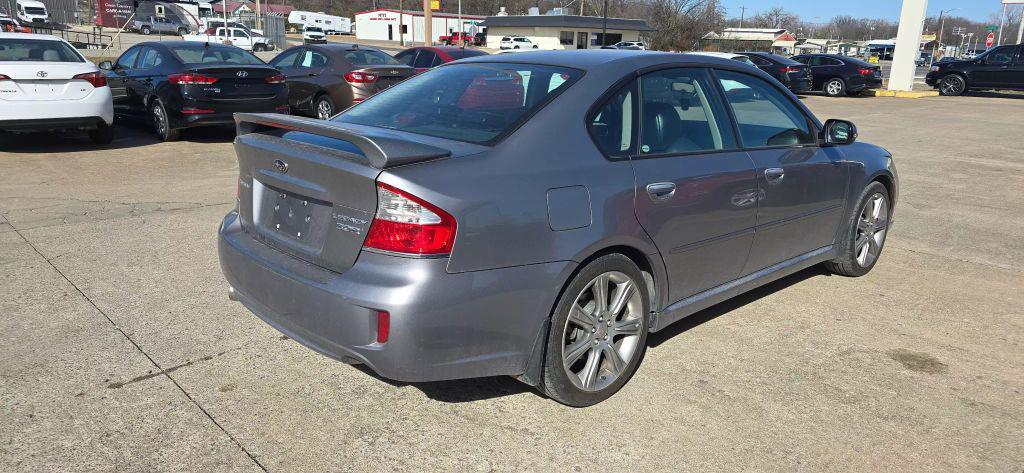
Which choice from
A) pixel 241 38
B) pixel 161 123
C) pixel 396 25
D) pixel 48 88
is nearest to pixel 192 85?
pixel 161 123

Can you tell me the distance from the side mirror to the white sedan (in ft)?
28.8

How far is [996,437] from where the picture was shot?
10.4 ft

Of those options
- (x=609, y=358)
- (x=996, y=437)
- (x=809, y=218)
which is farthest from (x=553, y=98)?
(x=996, y=437)

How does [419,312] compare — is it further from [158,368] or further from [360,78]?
[360,78]

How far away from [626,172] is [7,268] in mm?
4220

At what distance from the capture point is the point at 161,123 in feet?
35.5

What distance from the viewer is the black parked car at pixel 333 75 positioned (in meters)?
12.3

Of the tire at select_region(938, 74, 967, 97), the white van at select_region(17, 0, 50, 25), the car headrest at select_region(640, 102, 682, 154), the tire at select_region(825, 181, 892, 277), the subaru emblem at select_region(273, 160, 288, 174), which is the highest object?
the white van at select_region(17, 0, 50, 25)

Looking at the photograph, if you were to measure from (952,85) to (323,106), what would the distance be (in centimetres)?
2407

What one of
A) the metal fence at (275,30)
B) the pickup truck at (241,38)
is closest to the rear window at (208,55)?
the pickup truck at (241,38)

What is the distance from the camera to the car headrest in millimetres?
3520

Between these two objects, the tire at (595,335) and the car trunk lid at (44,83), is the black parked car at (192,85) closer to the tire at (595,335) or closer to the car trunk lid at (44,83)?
the car trunk lid at (44,83)

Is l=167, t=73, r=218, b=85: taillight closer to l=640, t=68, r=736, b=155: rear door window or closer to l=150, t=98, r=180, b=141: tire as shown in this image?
l=150, t=98, r=180, b=141: tire

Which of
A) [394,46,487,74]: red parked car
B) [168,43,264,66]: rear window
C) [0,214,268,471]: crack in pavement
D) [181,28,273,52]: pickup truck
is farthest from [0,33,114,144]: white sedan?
[181,28,273,52]: pickup truck
